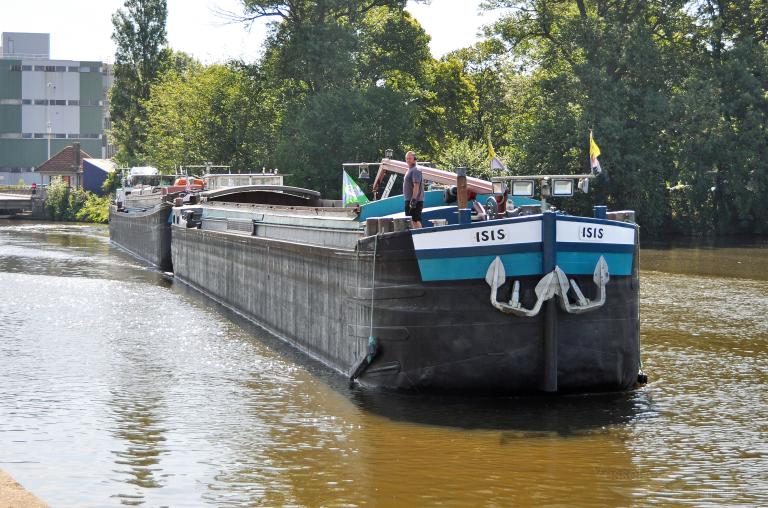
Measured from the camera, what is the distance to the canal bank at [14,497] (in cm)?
855

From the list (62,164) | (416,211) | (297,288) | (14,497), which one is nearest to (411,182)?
(416,211)

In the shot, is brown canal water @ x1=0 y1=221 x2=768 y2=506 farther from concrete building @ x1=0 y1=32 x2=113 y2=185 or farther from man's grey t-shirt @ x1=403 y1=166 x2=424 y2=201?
concrete building @ x1=0 y1=32 x2=113 y2=185

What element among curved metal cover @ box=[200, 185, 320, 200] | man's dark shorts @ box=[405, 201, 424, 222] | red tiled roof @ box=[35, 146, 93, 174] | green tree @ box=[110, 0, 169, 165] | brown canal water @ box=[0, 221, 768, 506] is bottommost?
brown canal water @ box=[0, 221, 768, 506]

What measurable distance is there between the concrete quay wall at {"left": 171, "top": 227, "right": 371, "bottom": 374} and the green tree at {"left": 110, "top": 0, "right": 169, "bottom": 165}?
63.6 meters

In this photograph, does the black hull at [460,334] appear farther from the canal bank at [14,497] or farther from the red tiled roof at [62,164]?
the red tiled roof at [62,164]

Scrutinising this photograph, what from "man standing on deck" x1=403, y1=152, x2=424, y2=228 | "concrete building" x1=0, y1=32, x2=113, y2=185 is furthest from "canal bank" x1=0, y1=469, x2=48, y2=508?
"concrete building" x1=0, y1=32, x2=113, y2=185

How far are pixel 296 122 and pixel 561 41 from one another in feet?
51.3

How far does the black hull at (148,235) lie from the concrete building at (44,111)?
86023 millimetres

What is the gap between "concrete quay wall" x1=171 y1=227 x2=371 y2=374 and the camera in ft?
53.5

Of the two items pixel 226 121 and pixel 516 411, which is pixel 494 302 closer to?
pixel 516 411

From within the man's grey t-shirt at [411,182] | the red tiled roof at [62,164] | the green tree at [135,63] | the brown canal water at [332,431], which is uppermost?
the green tree at [135,63]

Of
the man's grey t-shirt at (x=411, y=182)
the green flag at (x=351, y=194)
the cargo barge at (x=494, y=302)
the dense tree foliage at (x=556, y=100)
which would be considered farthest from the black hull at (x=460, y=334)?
the dense tree foliage at (x=556, y=100)

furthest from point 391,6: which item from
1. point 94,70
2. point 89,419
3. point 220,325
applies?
point 94,70

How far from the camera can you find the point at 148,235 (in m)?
44.9
